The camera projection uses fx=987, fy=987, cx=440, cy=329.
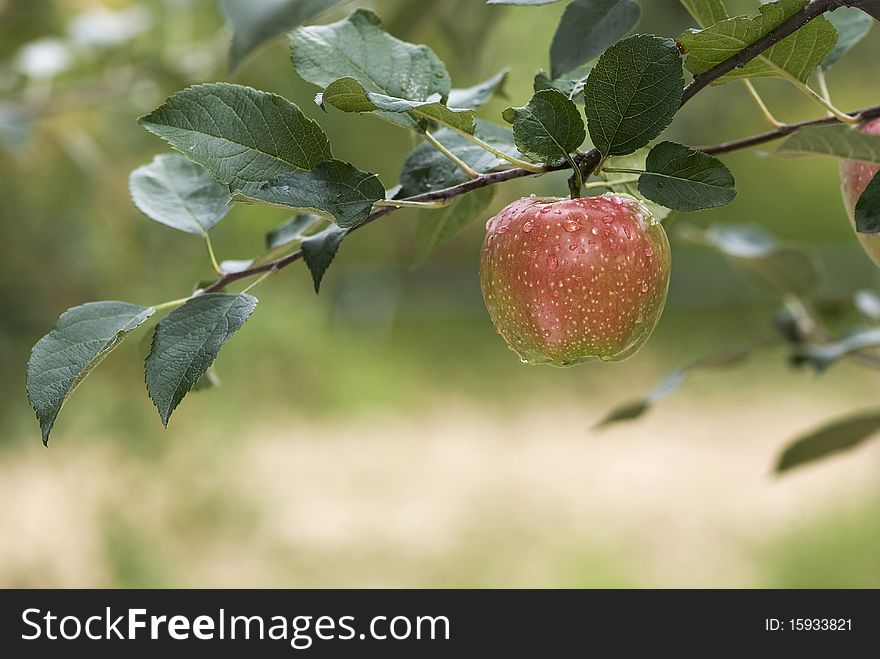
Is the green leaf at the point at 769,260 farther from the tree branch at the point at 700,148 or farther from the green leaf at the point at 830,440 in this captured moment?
the tree branch at the point at 700,148

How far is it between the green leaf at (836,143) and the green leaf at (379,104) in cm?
7

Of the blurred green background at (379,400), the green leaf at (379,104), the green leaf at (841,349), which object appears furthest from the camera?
the blurred green background at (379,400)

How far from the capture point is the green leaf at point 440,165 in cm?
23

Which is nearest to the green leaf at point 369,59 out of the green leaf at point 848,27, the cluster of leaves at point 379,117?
the cluster of leaves at point 379,117

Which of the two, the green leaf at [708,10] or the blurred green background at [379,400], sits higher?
the green leaf at [708,10]

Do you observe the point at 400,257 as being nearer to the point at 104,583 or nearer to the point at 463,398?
the point at 463,398

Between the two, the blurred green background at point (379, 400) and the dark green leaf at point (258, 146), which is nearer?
the dark green leaf at point (258, 146)

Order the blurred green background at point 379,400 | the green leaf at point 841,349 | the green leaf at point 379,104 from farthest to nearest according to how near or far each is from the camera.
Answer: the blurred green background at point 379,400
the green leaf at point 841,349
the green leaf at point 379,104

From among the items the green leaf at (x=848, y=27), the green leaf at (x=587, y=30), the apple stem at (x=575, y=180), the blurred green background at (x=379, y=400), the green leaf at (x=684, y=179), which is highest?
the green leaf at (x=587, y=30)

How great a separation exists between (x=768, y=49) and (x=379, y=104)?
8 cm

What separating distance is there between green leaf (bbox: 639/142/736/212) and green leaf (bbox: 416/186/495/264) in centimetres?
6

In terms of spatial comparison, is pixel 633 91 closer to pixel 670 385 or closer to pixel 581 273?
pixel 581 273

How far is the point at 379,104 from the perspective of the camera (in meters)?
0.18

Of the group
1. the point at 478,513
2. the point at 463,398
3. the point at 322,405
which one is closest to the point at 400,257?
the point at 463,398
